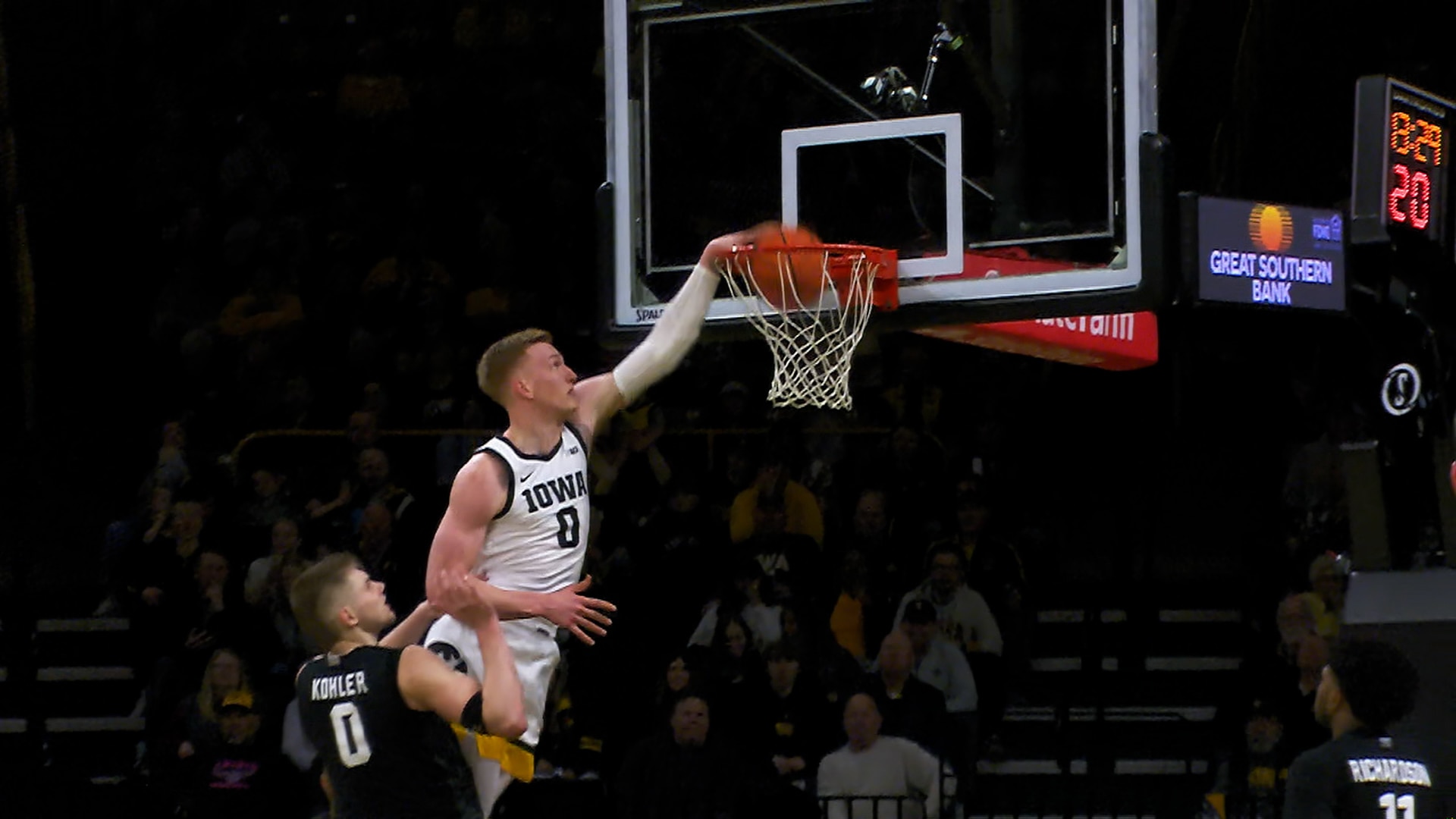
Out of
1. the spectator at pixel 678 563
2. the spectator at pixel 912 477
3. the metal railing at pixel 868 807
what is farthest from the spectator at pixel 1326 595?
the spectator at pixel 678 563

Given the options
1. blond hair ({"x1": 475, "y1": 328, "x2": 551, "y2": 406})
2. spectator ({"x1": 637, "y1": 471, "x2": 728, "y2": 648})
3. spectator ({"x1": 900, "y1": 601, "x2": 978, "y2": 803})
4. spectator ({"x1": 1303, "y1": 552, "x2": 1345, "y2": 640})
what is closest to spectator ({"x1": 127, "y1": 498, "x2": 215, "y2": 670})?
spectator ({"x1": 637, "y1": 471, "x2": 728, "y2": 648})

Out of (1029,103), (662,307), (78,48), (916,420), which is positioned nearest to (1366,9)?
(916,420)

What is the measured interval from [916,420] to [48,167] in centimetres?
663

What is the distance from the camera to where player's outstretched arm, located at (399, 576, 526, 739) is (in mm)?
5805

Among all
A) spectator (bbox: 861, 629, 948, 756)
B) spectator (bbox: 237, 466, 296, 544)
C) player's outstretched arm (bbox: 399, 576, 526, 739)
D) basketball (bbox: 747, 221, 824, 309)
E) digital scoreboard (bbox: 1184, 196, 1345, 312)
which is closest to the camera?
player's outstretched arm (bbox: 399, 576, 526, 739)

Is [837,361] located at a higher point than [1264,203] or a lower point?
lower

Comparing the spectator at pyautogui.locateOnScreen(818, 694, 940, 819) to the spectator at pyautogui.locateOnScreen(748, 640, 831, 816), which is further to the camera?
the spectator at pyautogui.locateOnScreen(748, 640, 831, 816)

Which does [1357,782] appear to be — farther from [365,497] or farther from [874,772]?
[365,497]

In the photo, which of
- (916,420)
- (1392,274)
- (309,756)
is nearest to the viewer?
(1392,274)

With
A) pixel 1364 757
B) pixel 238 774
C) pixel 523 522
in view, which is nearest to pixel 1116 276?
pixel 1364 757

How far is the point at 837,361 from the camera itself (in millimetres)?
7824

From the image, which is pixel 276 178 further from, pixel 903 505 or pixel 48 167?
pixel 903 505

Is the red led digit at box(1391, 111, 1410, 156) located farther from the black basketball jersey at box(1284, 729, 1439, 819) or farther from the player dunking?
the player dunking

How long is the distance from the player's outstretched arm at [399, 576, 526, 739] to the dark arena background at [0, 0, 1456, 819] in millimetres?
2282
